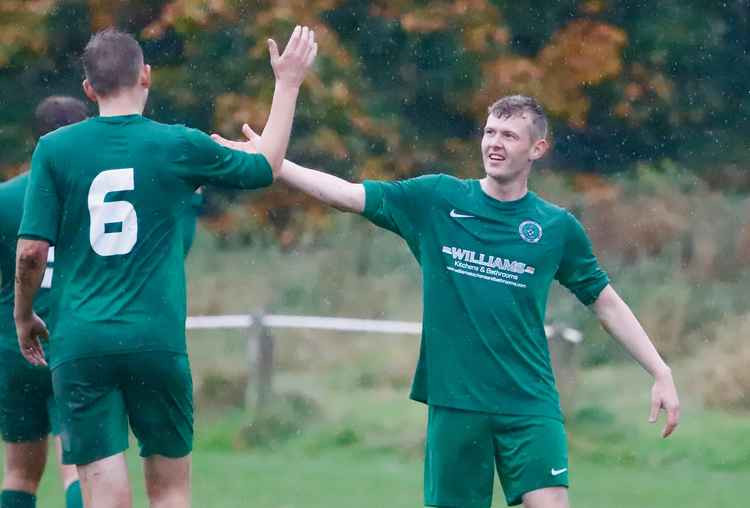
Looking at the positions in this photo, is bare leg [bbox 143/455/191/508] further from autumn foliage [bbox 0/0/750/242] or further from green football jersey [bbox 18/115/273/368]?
autumn foliage [bbox 0/0/750/242]

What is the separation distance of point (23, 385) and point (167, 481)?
1.19 meters

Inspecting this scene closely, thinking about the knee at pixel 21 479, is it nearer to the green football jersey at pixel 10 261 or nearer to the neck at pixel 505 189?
the green football jersey at pixel 10 261

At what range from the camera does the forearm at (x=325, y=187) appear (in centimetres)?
541

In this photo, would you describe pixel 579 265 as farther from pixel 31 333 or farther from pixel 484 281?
pixel 31 333

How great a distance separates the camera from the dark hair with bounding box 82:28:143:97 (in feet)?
16.2

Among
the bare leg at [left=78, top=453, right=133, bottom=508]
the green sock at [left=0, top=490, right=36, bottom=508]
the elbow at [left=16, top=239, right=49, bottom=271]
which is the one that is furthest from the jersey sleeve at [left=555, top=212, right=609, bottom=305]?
the green sock at [left=0, top=490, right=36, bottom=508]

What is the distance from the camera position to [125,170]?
16.1ft

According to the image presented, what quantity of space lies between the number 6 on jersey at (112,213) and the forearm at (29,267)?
0.17 m

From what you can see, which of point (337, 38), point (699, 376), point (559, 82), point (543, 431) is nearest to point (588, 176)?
point (559, 82)

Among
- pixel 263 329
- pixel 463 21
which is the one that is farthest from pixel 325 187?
pixel 463 21

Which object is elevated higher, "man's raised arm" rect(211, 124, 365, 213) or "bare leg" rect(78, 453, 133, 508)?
"man's raised arm" rect(211, 124, 365, 213)

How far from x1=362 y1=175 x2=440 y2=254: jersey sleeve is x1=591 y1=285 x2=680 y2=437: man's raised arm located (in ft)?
2.29

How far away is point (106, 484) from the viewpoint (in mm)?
5039

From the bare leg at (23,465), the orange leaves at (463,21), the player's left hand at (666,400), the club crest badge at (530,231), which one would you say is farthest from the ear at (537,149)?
the orange leaves at (463,21)
